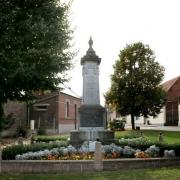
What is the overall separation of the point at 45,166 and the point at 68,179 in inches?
71.6

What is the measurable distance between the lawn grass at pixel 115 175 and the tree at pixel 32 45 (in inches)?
328

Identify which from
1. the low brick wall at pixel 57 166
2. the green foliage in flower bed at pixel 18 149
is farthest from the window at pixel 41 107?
the low brick wall at pixel 57 166

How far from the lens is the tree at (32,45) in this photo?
20891 mm

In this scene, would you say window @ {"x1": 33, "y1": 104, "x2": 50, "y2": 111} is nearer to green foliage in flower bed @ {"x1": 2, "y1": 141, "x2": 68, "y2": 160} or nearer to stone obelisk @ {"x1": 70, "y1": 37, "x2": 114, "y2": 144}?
stone obelisk @ {"x1": 70, "y1": 37, "x2": 114, "y2": 144}

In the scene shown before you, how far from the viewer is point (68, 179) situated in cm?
1268

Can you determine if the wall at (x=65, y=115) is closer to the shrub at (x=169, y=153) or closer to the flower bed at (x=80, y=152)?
the flower bed at (x=80, y=152)

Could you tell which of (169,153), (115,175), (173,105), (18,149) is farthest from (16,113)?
(115,175)

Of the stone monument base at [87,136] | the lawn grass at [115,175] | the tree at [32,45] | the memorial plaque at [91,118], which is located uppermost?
the tree at [32,45]

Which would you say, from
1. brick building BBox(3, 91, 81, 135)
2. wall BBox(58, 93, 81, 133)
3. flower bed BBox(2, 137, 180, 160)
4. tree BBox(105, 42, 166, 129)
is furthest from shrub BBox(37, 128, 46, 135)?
flower bed BBox(2, 137, 180, 160)

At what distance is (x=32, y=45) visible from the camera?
21656 millimetres

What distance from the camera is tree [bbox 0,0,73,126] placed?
822 inches

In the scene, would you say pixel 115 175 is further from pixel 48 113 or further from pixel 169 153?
pixel 48 113

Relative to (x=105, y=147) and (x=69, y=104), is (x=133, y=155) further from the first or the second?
(x=69, y=104)

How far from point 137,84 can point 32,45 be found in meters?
33.0
